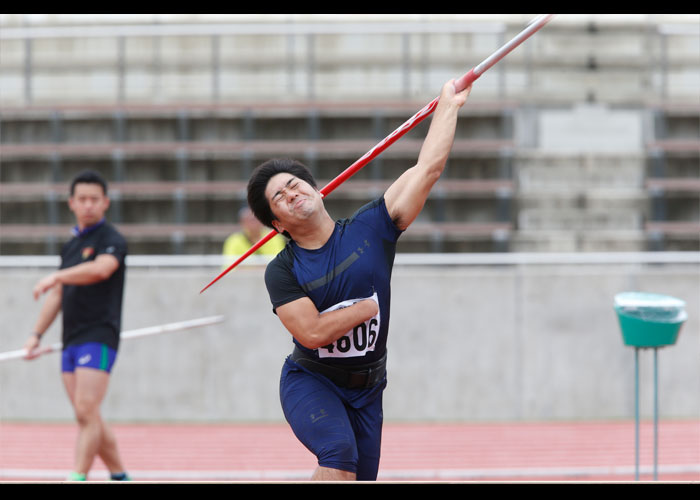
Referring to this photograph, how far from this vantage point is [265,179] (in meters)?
3.25

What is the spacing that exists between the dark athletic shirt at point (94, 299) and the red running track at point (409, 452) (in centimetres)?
136

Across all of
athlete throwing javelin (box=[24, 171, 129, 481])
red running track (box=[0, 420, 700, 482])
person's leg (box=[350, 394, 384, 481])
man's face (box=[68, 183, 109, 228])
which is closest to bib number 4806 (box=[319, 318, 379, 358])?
person's leg (box=[350, 394, 384, 481])

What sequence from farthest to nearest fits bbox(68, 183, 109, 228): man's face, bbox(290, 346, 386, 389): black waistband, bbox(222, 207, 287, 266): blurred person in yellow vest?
bbox(222, 207, 287, 266): blurred person in yellow vest < bbox(68, 183, 109, 228): man's face < bbox(290, 346, 386, 389): black waistband

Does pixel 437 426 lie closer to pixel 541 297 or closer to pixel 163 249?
pixel 541 297

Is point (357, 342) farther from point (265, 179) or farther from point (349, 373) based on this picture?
point (265, 179)

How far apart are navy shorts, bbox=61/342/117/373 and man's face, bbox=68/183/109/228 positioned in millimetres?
738

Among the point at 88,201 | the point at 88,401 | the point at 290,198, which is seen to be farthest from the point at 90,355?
the point at 290,198

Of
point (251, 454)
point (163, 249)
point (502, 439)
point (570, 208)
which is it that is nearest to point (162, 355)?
point (251, 454)

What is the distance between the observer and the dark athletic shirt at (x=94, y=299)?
5.18m

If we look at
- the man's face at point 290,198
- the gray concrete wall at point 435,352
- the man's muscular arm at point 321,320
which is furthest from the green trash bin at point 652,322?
the gray concrete wall at point 435,352

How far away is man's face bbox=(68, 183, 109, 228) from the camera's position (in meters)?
5.20

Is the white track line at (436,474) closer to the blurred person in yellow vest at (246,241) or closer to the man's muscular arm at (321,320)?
the blurred person in yellow vest at (246,241)

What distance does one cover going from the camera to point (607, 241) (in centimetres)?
1238

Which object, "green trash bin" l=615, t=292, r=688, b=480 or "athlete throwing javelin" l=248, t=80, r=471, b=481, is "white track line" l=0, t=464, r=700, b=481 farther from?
"athlete throwing javelin" l=248, t=80, r=471, b=481
